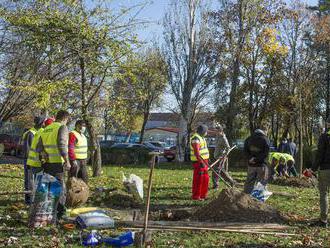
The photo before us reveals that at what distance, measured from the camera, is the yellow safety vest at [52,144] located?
8.22 metres

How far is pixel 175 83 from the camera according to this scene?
122ft

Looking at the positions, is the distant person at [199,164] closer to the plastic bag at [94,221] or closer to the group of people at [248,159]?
the group of people at [248,159]

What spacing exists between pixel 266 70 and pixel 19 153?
754 inches

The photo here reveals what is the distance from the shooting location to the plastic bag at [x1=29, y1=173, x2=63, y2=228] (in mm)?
7594

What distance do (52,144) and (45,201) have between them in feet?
3.34

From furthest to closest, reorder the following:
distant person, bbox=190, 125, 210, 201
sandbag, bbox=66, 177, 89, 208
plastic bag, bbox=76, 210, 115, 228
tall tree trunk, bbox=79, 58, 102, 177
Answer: tall tree trunk, bbox=79, 58, 102, 177
distant person, bbox=190, 125, 210, 201
sandbag, bbox=66, 177, 89, 208
plastic bag, bbox=76, 210, 115, 228

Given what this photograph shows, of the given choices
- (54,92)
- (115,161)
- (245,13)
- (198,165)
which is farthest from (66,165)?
(245,13)

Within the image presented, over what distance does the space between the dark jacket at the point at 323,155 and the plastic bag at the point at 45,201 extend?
4411 millimetres

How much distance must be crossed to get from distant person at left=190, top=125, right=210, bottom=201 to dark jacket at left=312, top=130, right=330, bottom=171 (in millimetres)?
2920

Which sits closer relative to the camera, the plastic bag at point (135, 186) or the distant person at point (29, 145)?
the distant person at point (29, 145)

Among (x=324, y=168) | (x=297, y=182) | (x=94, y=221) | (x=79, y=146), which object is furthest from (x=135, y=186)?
(x=297, y=182)

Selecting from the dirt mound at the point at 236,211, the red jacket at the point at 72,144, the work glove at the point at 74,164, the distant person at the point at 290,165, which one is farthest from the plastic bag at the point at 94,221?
the distant person at the point at 290,165

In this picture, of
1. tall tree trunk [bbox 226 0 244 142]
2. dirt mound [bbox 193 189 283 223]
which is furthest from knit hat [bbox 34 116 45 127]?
tall tree trunk [bbox 226 0 244 142]

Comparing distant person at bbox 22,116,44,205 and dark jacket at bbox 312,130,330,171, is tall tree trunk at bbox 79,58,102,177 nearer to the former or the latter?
distant person at bbox 22,116,44,205
